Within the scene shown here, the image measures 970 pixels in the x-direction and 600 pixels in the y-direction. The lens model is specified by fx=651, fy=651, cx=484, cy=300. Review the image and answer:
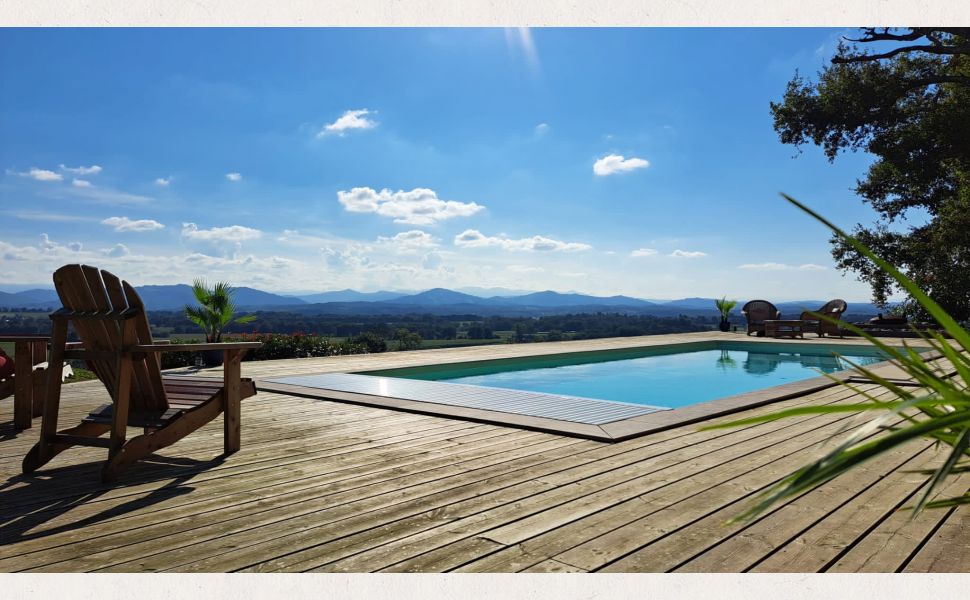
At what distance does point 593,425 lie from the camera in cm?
385

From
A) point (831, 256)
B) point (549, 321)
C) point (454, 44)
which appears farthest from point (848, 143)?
point (454, 44)

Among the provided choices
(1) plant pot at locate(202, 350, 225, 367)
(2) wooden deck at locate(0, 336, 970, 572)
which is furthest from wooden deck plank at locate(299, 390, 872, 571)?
(1) plant pot at locate(202, 350, 225, 367)

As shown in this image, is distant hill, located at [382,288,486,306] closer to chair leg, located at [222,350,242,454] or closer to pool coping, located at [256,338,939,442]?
pool coping, located at [256,338,939,442]

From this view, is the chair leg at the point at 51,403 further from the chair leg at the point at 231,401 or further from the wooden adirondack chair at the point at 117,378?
the chair leg at the point at 231,401

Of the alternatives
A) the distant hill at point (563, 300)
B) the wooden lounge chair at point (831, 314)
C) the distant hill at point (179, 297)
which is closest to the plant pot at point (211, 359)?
the wooden lounge chair at point (831, 314)

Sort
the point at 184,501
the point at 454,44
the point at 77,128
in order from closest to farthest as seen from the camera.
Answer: the point at 184,501 < the point at 454,44 < the point at 77,128

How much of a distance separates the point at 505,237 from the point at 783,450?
2915cm

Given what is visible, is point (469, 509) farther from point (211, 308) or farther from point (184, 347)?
point (211, 308)

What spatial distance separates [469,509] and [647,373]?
775cm

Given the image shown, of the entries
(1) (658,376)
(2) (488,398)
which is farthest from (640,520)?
(1) (658,376)

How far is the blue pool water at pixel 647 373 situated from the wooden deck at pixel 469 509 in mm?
4322
